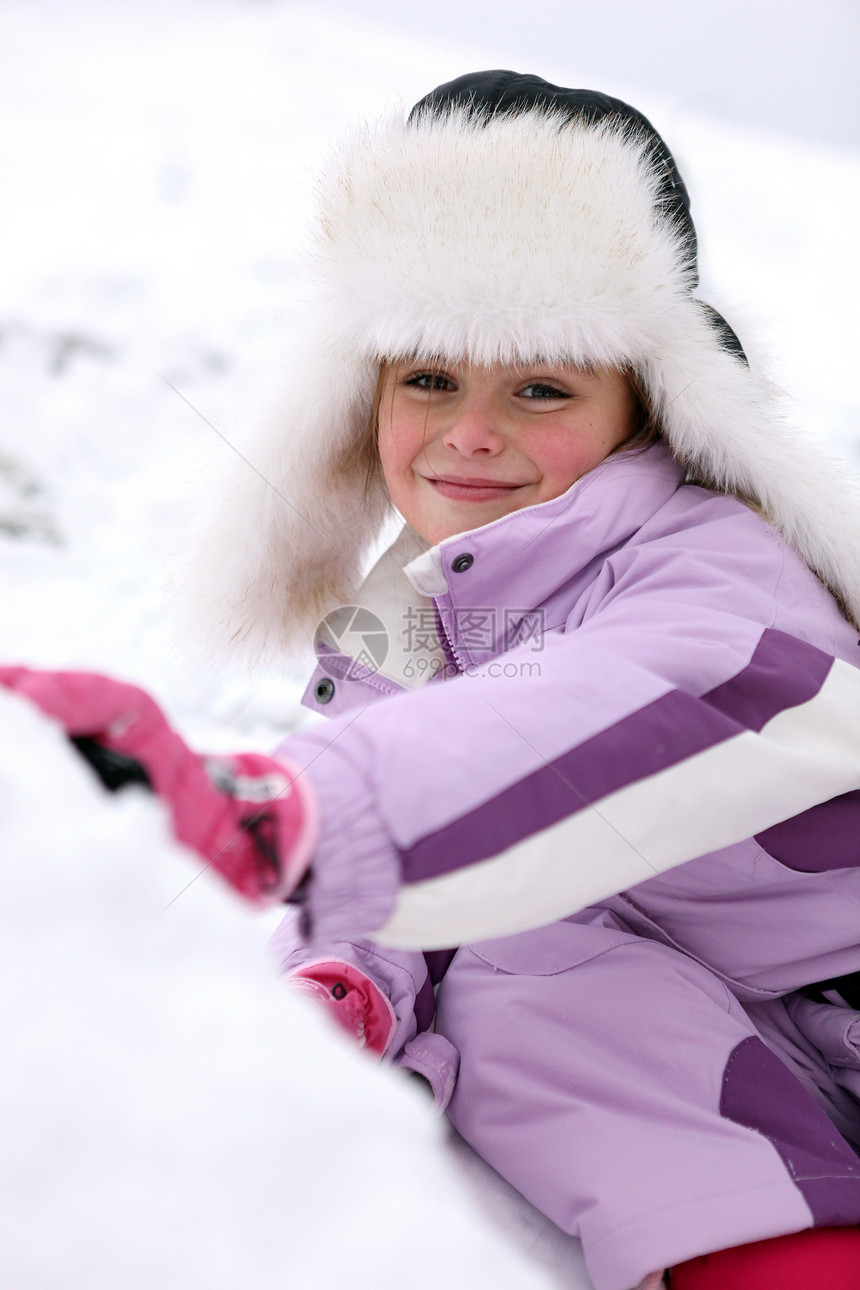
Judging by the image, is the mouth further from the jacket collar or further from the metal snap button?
the metal snap button

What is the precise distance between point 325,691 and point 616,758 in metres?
0.43

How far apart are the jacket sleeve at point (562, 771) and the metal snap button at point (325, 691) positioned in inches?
13.4

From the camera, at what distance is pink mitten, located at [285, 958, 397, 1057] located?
68cm

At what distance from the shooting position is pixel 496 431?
729 millimetres

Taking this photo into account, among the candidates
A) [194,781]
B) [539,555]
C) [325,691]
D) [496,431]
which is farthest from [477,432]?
[194,781]

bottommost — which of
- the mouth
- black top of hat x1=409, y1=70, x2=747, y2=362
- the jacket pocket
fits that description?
the jacket pocket

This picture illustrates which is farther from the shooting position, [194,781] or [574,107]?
[574,107]

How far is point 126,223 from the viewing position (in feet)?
5.30

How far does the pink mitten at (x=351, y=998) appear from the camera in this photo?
2.24 feet

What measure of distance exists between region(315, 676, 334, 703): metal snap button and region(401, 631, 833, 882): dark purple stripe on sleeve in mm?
396

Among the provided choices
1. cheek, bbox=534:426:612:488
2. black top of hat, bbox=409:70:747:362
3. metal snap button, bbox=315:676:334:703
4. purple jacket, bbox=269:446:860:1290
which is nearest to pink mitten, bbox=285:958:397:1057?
purple jacket, bbox=269:446:860:1290

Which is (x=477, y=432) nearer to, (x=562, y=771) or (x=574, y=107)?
(x=574, y=107)

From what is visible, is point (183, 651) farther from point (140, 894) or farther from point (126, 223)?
point (126, 223)

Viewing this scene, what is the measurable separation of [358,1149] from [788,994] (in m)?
0.51
